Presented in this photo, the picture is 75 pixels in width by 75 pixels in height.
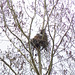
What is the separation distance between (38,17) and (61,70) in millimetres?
1613

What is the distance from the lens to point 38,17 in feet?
13.5

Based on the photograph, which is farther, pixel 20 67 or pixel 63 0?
pixel 63 0

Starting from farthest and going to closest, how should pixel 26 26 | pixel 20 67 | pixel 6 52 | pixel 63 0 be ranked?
pixel 63 0 → pixel 26 26 → pixel 6 52 → pixel 20 67

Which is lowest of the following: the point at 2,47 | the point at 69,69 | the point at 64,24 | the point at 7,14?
the point at 69,69

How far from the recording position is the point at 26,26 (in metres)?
3.76

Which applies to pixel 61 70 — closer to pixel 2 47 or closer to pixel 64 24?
pixel 64 24

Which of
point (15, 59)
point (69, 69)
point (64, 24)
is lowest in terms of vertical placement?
point (69, 69)

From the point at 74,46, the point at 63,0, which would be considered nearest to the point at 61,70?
the point at 74,46

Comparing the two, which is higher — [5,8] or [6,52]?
[5,8]

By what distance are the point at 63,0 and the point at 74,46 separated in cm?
132

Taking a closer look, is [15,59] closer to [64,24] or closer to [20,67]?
[20,67]

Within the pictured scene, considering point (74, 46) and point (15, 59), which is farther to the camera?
point (74, 46)

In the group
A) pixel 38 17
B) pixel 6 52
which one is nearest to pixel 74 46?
pixel 38 17

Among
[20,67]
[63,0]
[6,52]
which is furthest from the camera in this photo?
[63,0]
